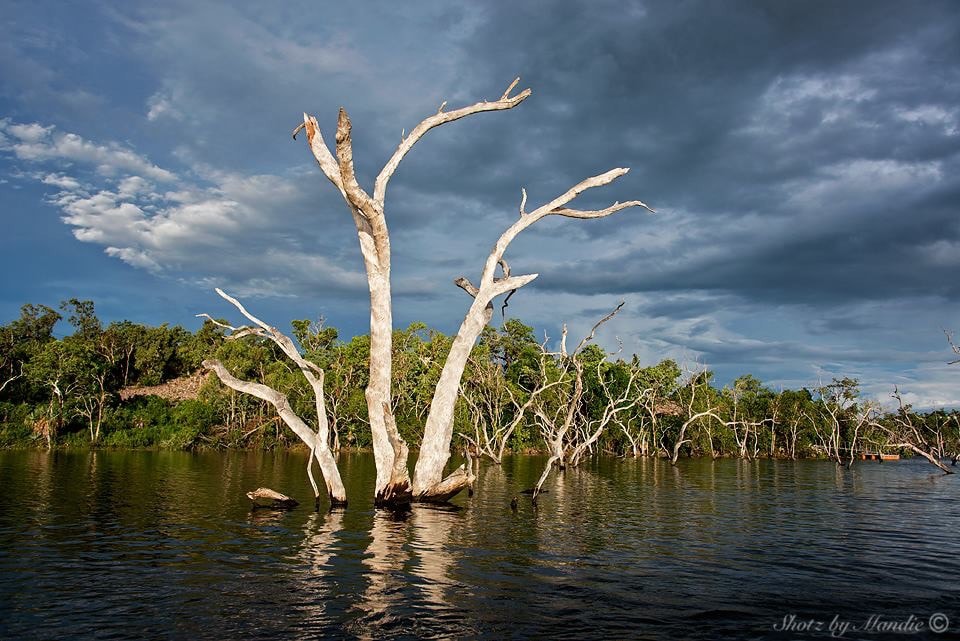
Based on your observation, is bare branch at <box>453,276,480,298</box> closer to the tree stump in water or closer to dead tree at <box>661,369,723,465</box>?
the tree stump in water

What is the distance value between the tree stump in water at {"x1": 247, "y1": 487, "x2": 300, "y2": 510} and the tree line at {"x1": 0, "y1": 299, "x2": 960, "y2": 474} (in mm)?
32485

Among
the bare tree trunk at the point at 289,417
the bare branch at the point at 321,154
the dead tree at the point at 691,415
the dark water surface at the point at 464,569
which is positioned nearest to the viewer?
the dark water surface at the point at 464,569

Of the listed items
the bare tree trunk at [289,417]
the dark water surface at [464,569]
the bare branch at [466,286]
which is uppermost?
the bare branch at [466,286]

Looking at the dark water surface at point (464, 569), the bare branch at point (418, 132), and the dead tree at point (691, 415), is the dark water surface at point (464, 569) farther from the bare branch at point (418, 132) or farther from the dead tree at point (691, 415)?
the dead tree at point (691, 415)

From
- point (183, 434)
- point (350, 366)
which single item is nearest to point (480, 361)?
point (350, 366)

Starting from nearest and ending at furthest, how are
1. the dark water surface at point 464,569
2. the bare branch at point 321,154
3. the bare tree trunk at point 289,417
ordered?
the dark water surface at point 464,569, the bare branch at point 321,154, the bare tree trunk at point 289,417

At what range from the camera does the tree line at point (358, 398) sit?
211 feet

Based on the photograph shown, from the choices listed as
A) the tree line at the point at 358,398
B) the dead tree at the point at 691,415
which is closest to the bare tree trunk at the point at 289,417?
the tree line at the point at 358,398

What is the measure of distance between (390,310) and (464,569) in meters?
10.9

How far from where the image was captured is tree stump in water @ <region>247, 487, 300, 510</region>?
74.0ft

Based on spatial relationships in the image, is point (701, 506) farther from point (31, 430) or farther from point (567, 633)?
point (31, 430)

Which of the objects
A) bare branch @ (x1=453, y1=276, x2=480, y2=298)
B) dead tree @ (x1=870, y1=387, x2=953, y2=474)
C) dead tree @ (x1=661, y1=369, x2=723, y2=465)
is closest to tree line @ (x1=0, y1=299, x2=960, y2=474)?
dead tree @ (x1=661, y1=369, x2=723, y2=465)

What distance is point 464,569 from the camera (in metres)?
13.3

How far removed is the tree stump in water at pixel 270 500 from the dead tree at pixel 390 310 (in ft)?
10.8
